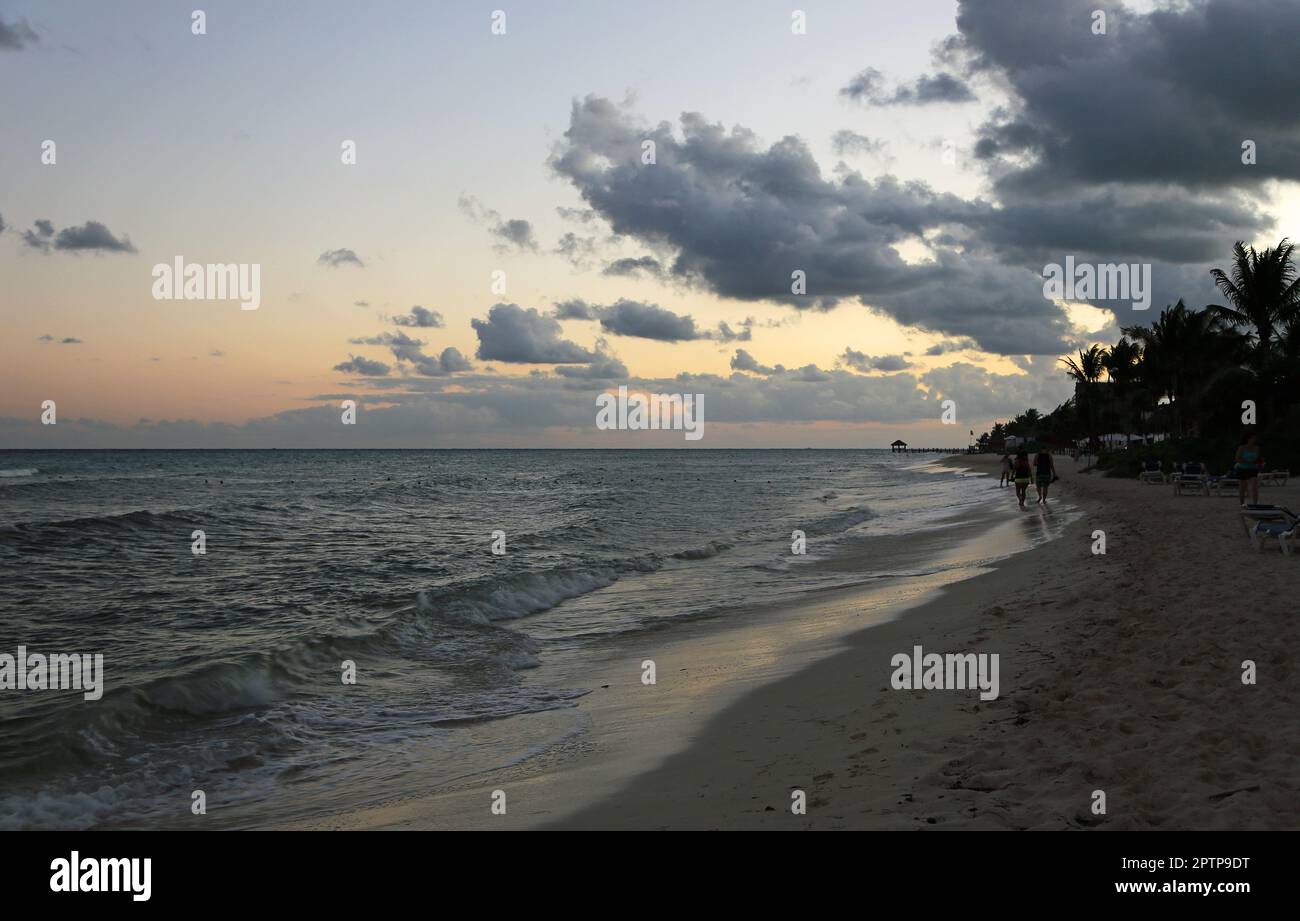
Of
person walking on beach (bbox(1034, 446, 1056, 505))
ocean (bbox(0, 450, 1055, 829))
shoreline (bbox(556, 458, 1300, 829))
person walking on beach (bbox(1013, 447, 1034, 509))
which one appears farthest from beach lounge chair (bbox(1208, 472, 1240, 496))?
shoreline (bbox(556, 458, 1300, 829))

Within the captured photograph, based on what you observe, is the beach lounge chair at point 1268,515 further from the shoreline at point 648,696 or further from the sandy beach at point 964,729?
the shoreline at point 648,696

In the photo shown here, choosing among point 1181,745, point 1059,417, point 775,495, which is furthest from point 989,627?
point 1059,417

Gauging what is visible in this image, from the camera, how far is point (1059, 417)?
126 metres

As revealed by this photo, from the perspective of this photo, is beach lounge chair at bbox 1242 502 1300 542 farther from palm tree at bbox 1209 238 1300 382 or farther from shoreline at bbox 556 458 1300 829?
palm tree at bbox 1209 238 1300 382

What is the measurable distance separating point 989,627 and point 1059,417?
422ft

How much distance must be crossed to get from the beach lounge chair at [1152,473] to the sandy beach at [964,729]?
2755 centimetres

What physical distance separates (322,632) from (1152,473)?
36.6 m

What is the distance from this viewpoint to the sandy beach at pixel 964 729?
16.4 ft

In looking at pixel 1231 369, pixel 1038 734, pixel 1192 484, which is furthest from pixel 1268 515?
pixel 1231 369

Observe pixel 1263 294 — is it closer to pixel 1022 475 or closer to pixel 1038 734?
pixel 1022 475

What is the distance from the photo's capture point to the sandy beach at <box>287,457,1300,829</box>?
5004mm
